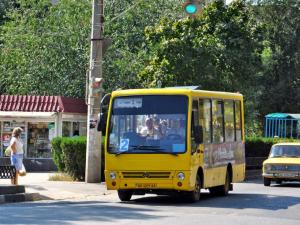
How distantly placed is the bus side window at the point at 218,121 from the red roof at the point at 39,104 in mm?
16107

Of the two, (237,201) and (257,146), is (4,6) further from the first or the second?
(237,201)

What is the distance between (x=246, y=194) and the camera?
23812mm

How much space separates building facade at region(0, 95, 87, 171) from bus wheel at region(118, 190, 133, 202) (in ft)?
55.2

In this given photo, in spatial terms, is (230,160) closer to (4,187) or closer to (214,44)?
(4,187)

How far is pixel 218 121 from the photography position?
2189 cm

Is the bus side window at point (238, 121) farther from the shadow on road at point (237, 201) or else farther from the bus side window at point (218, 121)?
the shadow on road at point (237, 201)

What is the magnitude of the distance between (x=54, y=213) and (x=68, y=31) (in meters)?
28.2

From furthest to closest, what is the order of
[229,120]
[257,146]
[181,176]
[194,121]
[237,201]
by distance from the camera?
[257,146] → [229,120] → [237,201] → [194,121] → [181,176]

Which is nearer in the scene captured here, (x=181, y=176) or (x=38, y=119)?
(x=181, y=176)

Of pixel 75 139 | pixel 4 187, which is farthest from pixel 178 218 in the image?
pixel 75 139

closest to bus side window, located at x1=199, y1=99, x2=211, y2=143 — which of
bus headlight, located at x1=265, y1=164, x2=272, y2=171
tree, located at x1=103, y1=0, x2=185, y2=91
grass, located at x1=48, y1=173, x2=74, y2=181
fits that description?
grass, located at x1=48, y1=173, x2=74, y2=181

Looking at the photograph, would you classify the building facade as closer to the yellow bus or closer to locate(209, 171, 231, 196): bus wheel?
locate(209, 171, 231, 196): bus wheel

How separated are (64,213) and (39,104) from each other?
868 inches

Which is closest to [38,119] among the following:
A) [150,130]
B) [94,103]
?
[94,103]
